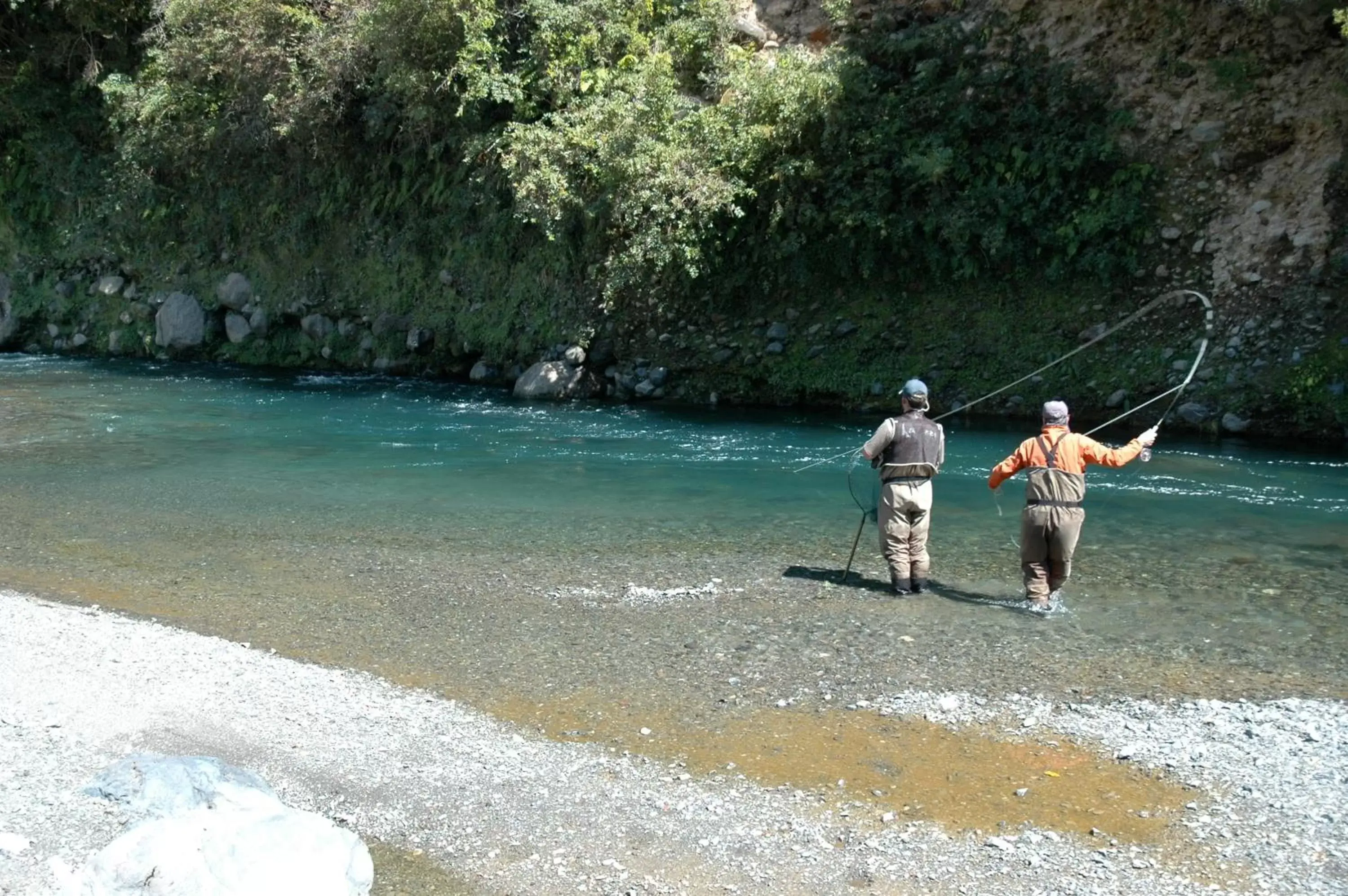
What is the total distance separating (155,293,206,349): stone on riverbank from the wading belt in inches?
830

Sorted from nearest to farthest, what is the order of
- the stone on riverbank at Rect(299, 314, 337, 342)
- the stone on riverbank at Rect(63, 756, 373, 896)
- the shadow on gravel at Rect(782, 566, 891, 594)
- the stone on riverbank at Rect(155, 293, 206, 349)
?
the stone on riverbank at Rect(63, 756, 373, 896)
the shadow on gravel at Rect(782, 566, 891, 594)
the stone on riverbank at Rect(299, 314, 337, 342)
the stone on riverbank at Rect(155, 293, 206, 349)

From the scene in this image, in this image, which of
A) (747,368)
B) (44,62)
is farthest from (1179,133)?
(44,62)

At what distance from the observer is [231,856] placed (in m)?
4.79

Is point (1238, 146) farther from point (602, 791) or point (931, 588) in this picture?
point (602, 791)

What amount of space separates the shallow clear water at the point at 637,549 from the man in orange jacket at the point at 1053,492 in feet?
1.21

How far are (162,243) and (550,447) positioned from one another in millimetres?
15943

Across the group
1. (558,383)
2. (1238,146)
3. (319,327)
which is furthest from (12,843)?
(319,327)

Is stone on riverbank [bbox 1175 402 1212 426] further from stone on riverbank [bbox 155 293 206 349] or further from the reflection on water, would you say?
stone on riverbank [bbox 155 293 206 349]

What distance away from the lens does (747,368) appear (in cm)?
1936

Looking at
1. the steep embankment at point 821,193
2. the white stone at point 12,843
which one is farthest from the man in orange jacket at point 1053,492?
the steep embankment at point 821,193

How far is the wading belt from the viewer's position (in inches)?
362

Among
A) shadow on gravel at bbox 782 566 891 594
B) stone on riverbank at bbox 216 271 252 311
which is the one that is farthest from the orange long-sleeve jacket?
stone on riverbank at bbox 216 271 252 311

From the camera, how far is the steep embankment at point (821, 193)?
55.5 feet

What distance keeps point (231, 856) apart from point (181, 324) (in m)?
23.2
